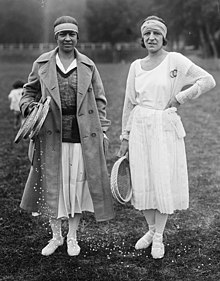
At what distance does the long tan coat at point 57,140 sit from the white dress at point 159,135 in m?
0.26

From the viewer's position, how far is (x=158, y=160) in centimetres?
377

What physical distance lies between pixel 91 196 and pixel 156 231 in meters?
0.62

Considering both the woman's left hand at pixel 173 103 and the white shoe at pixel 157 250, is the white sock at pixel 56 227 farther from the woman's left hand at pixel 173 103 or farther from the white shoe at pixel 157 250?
the woman's left hand at pixel 173 103

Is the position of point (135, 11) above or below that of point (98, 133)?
above

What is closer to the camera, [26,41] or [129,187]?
[129,187]

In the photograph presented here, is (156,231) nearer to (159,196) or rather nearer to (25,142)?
(159,196)

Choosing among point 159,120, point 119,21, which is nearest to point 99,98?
point 159,120

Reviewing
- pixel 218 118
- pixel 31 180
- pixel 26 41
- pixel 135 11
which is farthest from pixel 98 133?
pixel 135 11

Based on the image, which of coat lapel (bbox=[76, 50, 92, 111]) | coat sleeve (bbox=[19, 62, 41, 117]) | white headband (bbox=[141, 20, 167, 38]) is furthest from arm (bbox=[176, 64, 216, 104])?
coat sleeve (bbox=[19, 62, 41, 117])

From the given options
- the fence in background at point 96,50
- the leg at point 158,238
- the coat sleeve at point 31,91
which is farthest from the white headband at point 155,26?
the fence in background at point 96,50

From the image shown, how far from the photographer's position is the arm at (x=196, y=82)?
12.3 ft

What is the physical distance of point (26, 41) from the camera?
30516 millimetres

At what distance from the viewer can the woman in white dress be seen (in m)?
3.77

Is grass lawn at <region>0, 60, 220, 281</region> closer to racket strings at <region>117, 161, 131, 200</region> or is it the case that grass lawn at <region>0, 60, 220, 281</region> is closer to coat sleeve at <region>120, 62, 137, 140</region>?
racket strings at <region>117, 161, 131, 200</region>
